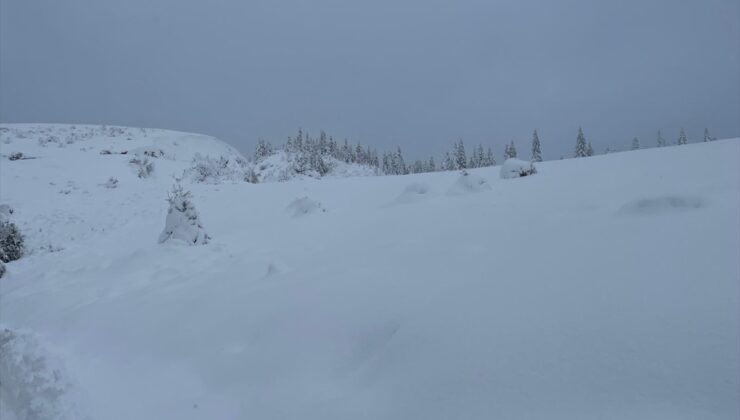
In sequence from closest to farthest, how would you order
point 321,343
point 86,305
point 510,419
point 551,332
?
1. point 510,419
2. point 551,332
3. point 321,343
4. point 86,305

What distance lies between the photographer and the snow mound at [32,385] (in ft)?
11.1

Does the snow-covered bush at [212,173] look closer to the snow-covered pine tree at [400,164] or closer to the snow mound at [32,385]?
the snow mound at [32,385]

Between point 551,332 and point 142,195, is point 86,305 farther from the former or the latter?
point 142,195

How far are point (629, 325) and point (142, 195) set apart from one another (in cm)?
1710

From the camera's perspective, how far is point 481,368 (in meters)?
2.60

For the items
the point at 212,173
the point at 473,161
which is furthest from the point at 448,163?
the point at 212,173

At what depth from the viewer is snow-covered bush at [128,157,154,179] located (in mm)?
20406

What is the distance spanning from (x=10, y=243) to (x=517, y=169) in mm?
14178

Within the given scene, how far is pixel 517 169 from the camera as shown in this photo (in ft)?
38.9

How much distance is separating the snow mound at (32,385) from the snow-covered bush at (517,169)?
36.7 feet

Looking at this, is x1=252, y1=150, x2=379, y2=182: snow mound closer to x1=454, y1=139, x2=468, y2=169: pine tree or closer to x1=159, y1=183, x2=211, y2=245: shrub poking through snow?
x1=454, y1=139, x2=468, y2=169: pine tree

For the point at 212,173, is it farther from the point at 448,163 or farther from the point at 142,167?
the point at 448,163

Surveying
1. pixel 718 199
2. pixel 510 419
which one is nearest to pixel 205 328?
pixel 510 419

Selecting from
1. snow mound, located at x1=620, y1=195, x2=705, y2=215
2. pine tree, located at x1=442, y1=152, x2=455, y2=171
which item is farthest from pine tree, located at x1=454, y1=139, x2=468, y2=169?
snow mound, located at x1=620, y1=195, x2=705, y2=215
